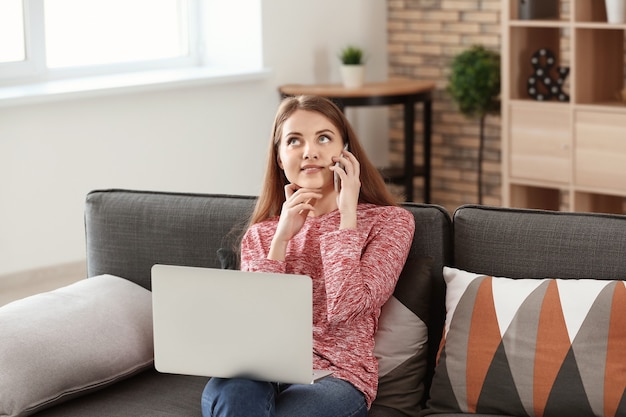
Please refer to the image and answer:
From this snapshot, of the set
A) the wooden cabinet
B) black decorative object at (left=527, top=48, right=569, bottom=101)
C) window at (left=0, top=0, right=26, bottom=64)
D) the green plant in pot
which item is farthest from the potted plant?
window at (left=0, top=0, right=26, bottom=64)

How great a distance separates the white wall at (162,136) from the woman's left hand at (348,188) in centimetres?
257

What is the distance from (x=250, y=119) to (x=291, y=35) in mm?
499

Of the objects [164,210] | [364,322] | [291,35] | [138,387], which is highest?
[291,35]

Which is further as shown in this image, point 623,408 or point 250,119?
point 250,119

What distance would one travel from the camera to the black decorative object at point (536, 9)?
5016 mm

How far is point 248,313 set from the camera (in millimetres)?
2162

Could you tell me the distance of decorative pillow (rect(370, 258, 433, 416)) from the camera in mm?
2449

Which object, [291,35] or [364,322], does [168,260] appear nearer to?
[364,322]

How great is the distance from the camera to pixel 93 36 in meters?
5.35

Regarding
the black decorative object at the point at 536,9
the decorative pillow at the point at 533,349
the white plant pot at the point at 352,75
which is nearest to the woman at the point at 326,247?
the decorative pillow at the point at 533,349

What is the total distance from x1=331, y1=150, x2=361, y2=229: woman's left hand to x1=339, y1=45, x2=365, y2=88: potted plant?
3001 millimetres

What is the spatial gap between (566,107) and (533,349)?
2.84 m

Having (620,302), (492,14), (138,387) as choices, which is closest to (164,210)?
(138,387)

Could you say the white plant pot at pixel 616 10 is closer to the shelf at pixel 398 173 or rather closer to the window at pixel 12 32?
the shelf at pixel 398 173
